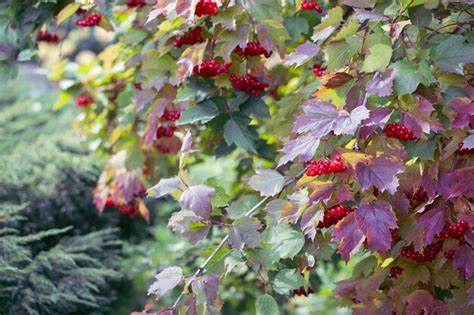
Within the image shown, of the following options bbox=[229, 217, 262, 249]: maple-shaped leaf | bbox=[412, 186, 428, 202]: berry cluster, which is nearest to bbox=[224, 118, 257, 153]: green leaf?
bbox=[229, 217, 262, 249]: maple-shaped leaf

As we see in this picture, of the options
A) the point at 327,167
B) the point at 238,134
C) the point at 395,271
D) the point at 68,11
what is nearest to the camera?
the point at 327,167

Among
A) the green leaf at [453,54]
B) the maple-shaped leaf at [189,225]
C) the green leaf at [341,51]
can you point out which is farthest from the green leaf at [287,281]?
the green leaf at [453,54]

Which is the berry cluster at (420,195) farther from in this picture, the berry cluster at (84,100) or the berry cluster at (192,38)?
the berry cluster at (84,100)

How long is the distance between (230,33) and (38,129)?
3.35 m

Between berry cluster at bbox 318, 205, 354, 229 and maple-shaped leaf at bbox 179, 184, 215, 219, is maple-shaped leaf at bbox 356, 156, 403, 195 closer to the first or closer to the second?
berry cluster at bbox 318, 205, 354, 229

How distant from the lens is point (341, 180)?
2.28 meters

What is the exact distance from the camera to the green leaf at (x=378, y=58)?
2.27m

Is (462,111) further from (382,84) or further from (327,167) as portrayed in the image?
(327,167)

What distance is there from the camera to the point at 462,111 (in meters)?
Answer: 2.31

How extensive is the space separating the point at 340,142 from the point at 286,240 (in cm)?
39

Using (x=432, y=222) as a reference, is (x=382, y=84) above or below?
above

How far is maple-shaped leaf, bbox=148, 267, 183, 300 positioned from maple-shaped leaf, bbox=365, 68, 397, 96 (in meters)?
0.82

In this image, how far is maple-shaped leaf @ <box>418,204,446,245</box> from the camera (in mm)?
2301

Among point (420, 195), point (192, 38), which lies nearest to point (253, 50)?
point (192, 38)
